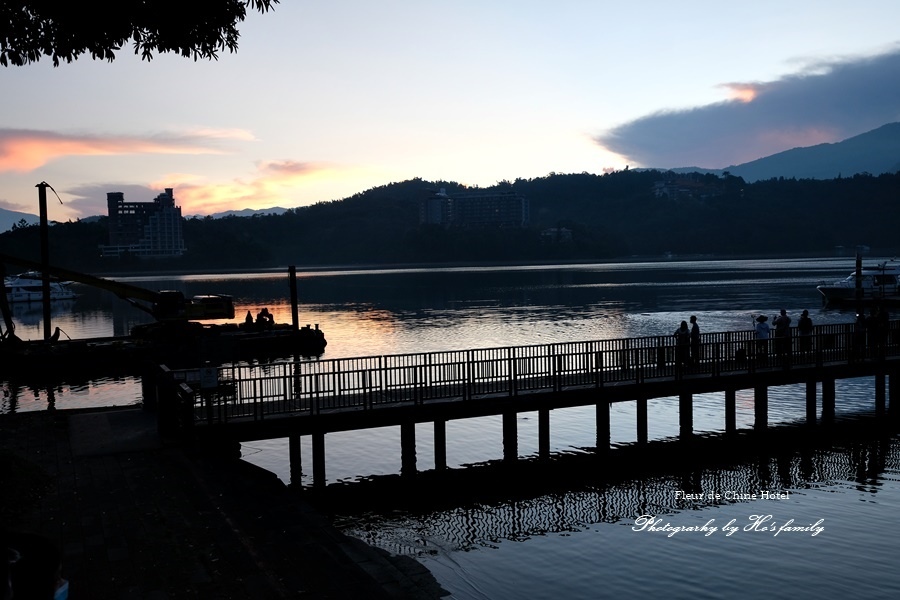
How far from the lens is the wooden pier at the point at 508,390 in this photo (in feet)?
80.3

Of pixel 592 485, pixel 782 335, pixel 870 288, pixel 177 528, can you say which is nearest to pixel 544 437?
pixel 592 485

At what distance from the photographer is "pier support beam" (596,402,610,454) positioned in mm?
30484

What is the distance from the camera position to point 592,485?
26.9 m

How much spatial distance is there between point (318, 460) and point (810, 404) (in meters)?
21.5

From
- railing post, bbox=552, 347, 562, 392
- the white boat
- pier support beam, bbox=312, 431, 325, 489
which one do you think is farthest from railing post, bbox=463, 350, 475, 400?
the white boat

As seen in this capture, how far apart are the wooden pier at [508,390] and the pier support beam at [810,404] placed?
0.18 ft

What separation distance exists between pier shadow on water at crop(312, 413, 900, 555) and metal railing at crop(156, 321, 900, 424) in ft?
9.66

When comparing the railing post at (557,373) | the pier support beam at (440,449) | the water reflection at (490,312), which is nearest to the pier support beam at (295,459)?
the pier support beam at (440,449)

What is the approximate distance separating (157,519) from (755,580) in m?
13.6

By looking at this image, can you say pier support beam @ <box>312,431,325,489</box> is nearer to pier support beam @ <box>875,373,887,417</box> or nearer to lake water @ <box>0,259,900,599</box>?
lake water @ <box>0,259,900,599</box>

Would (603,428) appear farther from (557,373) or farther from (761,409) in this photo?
(761,409)

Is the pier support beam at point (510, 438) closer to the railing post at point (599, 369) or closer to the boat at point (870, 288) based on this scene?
the railing post at point (599, 369)

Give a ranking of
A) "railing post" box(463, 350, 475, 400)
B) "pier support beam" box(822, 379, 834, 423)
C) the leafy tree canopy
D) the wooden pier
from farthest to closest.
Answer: "pier support beam" box(822, 379, 834, 423) → "railing post" box(463, 350, 475, 400) → the wooden pier → the leafy tree canopy

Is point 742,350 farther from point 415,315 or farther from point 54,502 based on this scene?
point 415,315
